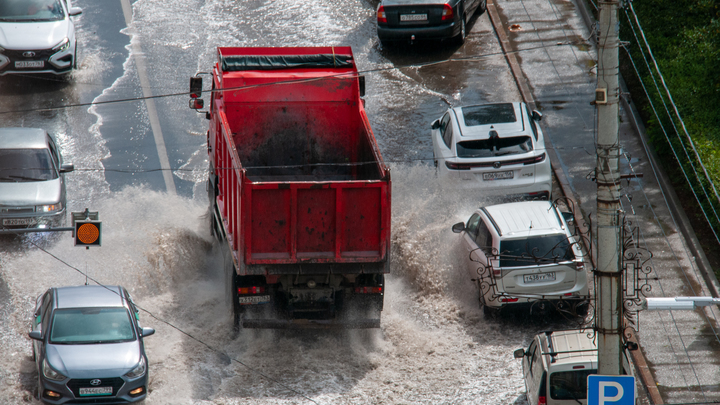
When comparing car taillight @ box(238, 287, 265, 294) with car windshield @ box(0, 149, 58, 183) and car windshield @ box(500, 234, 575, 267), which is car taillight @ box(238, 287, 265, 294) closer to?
car windshield @ box(500, 234, 575, 267)

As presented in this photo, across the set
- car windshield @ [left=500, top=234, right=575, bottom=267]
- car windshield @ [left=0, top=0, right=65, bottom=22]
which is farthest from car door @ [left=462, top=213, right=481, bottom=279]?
car windshield @ [left=0, top=0, right=65, bottom=22]

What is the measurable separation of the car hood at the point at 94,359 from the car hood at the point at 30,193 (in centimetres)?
463

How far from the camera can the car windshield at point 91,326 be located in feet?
38.7

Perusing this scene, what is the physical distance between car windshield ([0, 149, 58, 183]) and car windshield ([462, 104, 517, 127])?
7317 mm

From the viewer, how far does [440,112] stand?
64.0ft

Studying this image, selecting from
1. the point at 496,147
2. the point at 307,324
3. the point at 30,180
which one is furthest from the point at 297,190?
the point at 30,180

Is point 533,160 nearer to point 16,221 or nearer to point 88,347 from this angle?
point 88,347

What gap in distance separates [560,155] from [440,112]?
2.84 metres

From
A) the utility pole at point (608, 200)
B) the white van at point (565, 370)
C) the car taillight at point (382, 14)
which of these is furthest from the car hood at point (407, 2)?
the utility pole at point (608, 200)

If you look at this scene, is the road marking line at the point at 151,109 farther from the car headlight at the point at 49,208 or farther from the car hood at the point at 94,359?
the car hood at the point at 94,359

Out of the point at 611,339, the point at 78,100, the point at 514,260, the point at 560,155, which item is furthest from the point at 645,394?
the point at 78,100

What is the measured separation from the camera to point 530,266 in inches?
513

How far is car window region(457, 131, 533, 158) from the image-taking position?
15656 mm

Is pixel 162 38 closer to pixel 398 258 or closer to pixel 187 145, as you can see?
pixel 187 145
